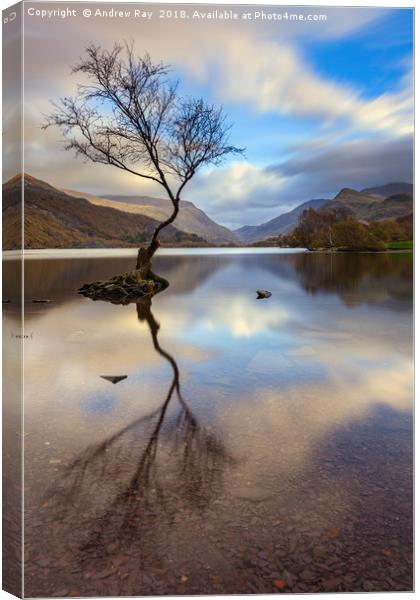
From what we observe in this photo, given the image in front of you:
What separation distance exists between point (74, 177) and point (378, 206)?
11.1 feet

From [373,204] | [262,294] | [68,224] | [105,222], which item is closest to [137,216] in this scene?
[105,222]

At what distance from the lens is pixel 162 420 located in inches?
158

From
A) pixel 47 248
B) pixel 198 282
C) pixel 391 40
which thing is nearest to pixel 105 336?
pixel 47 248

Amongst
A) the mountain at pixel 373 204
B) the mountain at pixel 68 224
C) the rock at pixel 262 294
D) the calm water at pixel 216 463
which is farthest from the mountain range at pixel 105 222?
the rock at pixel 262 294

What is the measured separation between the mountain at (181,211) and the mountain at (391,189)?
164cm

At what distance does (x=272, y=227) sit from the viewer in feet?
18.7

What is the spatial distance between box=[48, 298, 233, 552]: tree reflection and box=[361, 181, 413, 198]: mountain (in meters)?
2.43

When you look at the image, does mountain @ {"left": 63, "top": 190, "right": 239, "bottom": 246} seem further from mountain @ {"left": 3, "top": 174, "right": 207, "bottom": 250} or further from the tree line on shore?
the tree line on shore

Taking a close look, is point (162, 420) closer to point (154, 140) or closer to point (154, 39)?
point (154, 39)

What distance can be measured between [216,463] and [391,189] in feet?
9.84

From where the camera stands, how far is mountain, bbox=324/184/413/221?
3.81 m

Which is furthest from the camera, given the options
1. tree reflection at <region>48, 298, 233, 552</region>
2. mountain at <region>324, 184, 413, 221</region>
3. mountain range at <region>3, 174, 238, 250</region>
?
mountain range at <region>3, 174, 238, 250</region>

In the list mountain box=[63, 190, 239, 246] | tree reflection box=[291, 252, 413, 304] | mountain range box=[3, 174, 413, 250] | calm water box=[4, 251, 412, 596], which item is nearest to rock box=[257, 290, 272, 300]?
tree reflection box=[291, 252, 413, 304]

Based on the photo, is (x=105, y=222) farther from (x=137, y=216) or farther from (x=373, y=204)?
(x=373, y=204)
